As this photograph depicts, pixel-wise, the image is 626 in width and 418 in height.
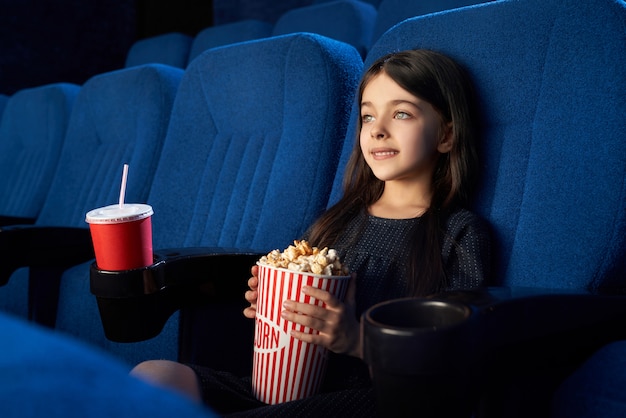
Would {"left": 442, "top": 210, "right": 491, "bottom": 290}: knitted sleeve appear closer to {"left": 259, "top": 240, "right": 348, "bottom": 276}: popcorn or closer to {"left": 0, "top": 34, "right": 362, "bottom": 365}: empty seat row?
{"left": 259, "top": 240, "right": 348, "bottom": 276}: popcorn

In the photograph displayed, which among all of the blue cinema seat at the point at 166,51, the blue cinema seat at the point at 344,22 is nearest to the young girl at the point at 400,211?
the blue cinema seat at the point at 344,22

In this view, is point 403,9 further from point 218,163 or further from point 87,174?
point 87,174

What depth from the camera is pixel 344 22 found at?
1.88 meters

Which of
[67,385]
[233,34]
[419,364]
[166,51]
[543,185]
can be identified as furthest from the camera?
[166,51]

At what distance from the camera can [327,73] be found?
40.3 inches

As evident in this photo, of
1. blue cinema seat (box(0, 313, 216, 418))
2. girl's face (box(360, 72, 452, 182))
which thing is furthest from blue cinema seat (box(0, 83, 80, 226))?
blue cinema seat (box(0, 313, 216, 418))

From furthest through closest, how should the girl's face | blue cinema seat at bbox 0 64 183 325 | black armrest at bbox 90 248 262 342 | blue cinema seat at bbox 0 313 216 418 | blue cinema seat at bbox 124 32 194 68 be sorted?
blue cinema seat at bbox 124 32 194 68 < blue cinema seat at bbox 0 64 183 325 < the girl's face < black armrest at bbox 90 248 262 342 < blue cinema seat at bbox 0 313 216 418

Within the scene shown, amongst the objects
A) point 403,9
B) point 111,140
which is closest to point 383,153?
point 403,9

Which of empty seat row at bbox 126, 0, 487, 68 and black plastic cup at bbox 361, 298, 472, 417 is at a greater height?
empty seat row at bbox 126, 0, 487, 68

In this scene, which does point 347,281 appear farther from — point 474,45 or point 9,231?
point 9,231

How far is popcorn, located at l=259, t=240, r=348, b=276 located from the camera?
620mm

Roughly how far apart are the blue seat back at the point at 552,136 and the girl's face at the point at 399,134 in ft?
0.21

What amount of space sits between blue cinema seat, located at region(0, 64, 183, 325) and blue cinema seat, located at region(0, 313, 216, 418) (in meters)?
0.95

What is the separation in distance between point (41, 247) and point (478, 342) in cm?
93
